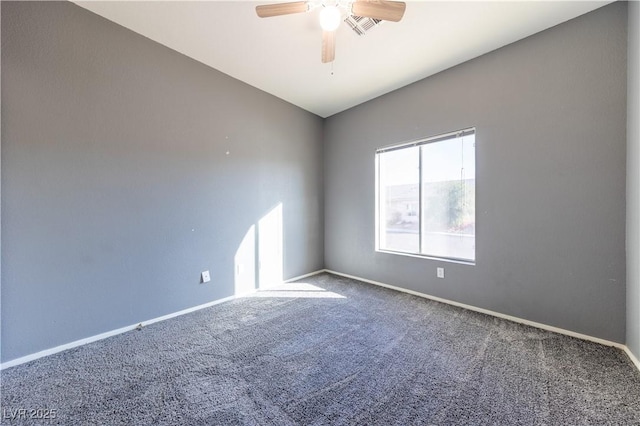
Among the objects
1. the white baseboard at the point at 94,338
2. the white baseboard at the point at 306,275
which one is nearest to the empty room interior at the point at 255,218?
the white baseboard at the point at 94,338

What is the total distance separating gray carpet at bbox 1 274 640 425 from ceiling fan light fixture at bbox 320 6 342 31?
2483 mm

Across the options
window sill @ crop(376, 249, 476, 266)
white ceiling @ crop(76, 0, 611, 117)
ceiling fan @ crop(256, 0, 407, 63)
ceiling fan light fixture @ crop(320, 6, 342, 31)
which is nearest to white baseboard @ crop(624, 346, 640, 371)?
window sill @ crop(376, 249, 476, 266)

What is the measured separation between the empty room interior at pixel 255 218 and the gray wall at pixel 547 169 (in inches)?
0.6

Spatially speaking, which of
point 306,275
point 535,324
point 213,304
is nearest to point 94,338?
point 213,304

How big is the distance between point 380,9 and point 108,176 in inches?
103

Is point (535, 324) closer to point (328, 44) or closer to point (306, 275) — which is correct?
point (306, 275)

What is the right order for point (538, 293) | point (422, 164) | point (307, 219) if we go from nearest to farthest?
point (538, 293) → point (422, 164) → point (307, 219)

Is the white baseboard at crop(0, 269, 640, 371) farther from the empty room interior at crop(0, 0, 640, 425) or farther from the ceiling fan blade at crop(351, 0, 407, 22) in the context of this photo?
the ceiling fan blade at crop(351, 0, 407, 22)

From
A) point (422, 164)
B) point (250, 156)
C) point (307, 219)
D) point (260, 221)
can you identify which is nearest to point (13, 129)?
point (250, 156)

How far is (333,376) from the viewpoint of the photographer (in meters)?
1.65

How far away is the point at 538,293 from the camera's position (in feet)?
7.39

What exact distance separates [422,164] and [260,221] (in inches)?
90.8

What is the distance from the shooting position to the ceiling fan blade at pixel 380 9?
1.64 m

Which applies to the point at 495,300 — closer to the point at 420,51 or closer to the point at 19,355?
the point at 420,51
